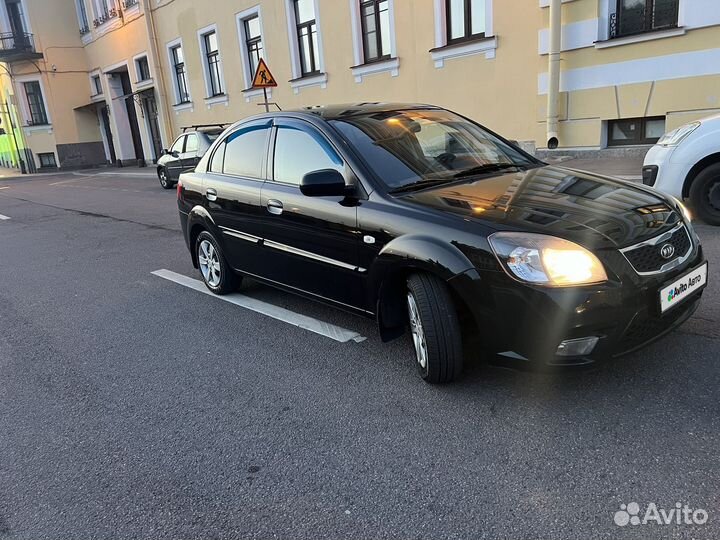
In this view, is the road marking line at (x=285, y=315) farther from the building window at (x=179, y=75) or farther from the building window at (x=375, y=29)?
the building window at (x=179, y=75)

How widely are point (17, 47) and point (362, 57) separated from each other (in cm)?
2632

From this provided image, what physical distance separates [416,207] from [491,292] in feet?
2.29

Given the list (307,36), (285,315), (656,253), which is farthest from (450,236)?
(307,36)

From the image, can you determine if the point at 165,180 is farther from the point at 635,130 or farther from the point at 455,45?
the point at 635,130

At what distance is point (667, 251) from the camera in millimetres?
2943

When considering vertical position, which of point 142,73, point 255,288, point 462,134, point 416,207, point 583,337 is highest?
point 142,73

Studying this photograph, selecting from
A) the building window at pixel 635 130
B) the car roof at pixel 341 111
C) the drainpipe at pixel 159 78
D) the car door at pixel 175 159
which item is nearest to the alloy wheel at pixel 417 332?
the car roof at pixel 341 111

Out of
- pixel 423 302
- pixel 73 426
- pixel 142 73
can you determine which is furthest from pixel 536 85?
pixel 142 73

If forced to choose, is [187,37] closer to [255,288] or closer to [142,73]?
[142,73]

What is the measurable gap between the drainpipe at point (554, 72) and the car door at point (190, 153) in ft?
29.8

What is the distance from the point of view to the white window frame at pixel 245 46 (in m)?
18.1

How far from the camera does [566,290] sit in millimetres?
2662

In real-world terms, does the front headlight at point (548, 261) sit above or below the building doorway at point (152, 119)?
below

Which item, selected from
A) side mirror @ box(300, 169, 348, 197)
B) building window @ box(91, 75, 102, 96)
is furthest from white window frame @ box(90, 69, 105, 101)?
side mirror @ box(300, 169, 348, 197)
